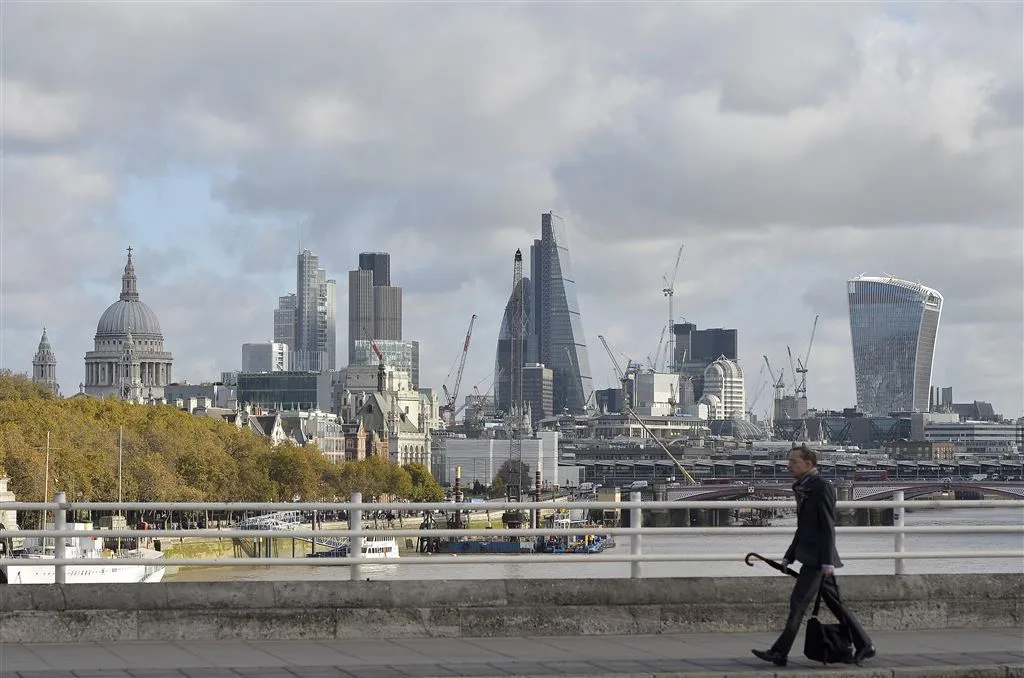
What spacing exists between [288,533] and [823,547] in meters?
5.88

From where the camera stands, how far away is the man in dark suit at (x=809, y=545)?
17.7 m

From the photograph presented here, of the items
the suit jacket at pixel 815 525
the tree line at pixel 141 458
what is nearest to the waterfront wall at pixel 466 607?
the suit jacket at pixel 815 525

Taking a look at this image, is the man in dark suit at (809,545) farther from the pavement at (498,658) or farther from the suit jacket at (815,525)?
the pavement at (498,658)

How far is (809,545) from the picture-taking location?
1781cm

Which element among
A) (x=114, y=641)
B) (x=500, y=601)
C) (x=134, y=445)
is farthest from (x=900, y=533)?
(x=134, y=445)

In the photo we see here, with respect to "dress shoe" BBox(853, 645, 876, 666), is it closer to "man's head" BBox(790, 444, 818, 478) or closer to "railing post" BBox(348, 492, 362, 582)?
"man's head" BBox(790, 444, 818, 478)

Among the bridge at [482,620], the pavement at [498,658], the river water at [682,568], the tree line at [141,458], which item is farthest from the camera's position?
the tree line at [141,458]

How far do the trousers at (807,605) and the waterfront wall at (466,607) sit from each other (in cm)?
A: 293

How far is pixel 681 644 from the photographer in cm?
1992

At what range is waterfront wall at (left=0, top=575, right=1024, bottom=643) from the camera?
19578 mm

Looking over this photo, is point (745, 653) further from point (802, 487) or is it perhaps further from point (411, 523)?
point (411, 523)

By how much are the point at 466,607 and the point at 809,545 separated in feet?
14.8

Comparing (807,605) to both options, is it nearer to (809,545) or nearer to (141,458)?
(809,545)

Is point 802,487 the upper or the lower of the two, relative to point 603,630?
upper
